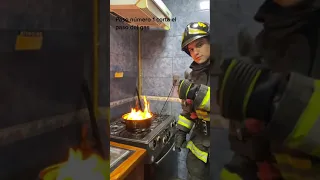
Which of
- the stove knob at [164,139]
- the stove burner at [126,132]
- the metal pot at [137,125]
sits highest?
the metal pot at [137,125]

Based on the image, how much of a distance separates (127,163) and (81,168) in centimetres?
39

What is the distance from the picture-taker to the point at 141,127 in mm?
1185

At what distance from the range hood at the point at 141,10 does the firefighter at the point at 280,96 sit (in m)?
0.98

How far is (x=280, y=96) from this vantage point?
0.98 ft

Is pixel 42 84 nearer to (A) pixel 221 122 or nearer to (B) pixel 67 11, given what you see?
(B) pixel 67 11

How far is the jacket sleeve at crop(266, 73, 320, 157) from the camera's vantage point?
0.28 meters

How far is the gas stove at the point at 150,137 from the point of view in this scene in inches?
42.2

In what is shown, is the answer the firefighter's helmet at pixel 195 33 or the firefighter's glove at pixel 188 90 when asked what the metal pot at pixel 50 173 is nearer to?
the firefighter's glove at pixel 188 90

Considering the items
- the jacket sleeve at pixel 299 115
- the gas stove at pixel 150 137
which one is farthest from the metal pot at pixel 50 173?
the gas stove at pixel 150 137

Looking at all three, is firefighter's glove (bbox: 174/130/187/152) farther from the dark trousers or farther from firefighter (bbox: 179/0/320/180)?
firefighter (bbox: 179/0/320/180)

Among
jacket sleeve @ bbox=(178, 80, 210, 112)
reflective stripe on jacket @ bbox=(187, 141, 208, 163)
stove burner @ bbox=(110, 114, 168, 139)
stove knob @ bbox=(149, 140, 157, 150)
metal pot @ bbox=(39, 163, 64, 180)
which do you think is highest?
jacket sleeve @ bbox=(178, 80, 210, 112)

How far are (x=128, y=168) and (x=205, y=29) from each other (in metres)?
0.93

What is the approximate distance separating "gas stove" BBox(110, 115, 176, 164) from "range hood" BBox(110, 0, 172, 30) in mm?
768


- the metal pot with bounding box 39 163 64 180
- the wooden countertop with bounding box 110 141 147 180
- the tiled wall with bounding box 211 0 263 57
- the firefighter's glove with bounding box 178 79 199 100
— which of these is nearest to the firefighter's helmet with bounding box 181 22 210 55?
the firefighter's glove with bounding box 178 79 199 100
